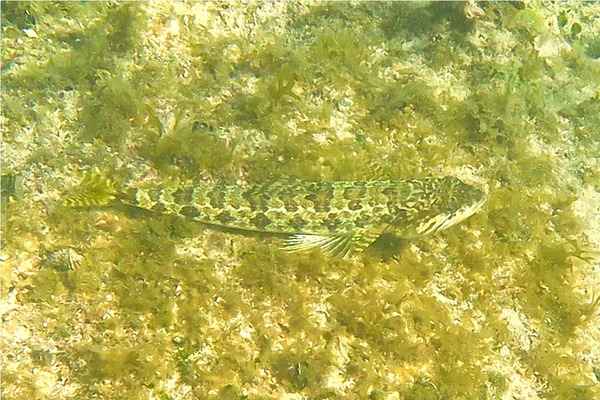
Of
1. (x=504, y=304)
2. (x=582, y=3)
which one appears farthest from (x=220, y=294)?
(x=582, y=3)

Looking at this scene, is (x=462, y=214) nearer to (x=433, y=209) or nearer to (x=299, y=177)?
(x=433, y=209)

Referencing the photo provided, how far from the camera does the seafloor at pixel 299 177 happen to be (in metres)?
4.30

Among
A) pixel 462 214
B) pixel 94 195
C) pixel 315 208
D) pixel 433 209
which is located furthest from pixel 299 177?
pixel 94 195

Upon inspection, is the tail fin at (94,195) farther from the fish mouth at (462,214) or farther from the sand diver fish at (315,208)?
the fish mouth at (462,214)

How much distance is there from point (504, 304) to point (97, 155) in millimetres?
4626

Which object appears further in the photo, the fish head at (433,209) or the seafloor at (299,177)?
the fish head at (433,209)

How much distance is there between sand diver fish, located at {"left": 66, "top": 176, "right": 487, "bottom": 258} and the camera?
15.4 feet

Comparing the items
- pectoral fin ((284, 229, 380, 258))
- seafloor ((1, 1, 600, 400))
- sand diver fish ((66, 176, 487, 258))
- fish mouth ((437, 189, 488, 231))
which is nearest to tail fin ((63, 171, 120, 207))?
sand diver fish ((66, 176, 487, 258))

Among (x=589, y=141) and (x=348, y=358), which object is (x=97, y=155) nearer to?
(x=348, y=358)

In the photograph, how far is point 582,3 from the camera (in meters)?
7.50

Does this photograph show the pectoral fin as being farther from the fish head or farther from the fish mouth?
the fish mouth

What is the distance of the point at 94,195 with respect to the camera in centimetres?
467

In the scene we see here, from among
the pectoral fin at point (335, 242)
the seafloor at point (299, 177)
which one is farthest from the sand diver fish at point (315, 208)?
the seafloor at point (299, 177)

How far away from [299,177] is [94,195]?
213 cm
